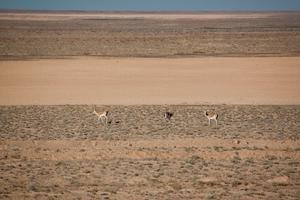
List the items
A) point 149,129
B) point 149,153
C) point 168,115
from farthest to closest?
point 168,115 → point 149,129 → point 149,153

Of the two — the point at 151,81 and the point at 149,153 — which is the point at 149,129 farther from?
the point at 151,81

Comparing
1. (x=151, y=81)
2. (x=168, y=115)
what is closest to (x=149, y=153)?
(x=168, y=115)

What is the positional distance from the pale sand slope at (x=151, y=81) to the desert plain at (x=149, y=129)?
61 mm

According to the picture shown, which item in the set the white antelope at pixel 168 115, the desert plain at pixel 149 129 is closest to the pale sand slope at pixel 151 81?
the desert plain at pixel 149 129

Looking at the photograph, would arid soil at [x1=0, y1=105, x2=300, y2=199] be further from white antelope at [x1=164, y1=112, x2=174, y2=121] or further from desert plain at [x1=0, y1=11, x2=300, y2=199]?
white antelope at [x1=164, y1=112, x2=174, y2=121]

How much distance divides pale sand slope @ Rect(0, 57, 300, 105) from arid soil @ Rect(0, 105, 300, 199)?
6.92 feet

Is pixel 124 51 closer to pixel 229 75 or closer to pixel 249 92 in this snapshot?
pixel 229 75

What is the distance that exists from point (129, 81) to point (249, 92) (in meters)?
6.62

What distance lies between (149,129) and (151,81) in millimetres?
10707

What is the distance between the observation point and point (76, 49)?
43.7 metres

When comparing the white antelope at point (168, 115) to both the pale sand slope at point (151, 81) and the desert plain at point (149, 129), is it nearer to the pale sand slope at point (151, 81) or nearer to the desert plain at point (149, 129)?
the desert plain at point (149, 129)

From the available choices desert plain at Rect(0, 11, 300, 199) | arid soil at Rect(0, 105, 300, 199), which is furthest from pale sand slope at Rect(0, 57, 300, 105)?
arid soil at Rect(0, 105, 300, 199)

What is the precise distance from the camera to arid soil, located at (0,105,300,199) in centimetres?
1166

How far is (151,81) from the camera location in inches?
1104
